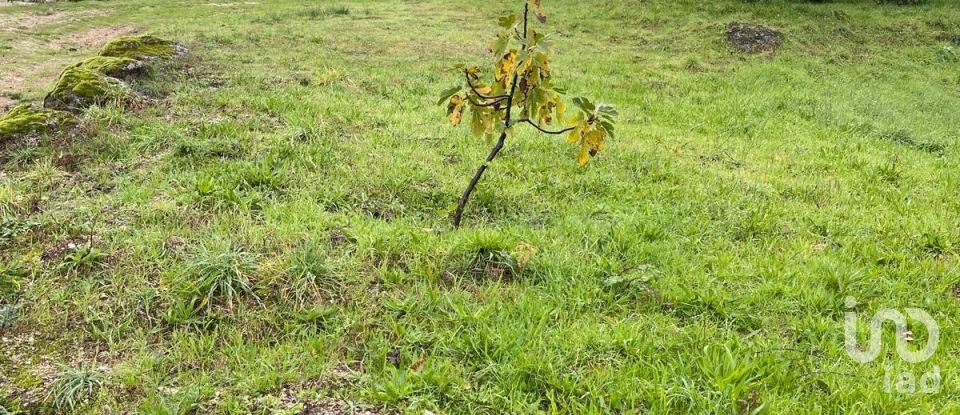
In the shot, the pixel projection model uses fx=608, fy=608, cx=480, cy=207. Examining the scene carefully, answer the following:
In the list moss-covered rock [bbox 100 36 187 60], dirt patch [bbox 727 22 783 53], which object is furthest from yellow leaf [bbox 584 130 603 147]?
dirt patch [bbox 727 22 783 53]

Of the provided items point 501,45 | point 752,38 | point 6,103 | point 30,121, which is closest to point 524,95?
point 501,45

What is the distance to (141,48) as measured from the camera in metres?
8.68

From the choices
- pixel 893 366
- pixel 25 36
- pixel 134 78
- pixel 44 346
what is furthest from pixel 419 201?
pixel 25 36

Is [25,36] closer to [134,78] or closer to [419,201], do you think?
[134,78]

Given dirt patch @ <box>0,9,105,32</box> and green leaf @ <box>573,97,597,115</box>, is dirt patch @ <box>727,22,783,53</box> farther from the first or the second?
dirt patch @ <box>0,9,105,32</box>

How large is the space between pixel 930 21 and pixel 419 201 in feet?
49.4

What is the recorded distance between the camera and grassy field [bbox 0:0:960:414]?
103 inches

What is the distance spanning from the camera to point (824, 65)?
11.5 meters

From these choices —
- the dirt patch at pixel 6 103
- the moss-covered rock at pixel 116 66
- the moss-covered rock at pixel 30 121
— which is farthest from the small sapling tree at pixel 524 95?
the dirt patch at pixel 6 103

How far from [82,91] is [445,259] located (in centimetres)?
491

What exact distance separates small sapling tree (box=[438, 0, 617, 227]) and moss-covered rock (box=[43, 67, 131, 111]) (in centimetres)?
443

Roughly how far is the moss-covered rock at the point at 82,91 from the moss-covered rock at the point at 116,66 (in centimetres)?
45

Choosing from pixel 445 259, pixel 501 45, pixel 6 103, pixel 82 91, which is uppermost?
pixel 501 45

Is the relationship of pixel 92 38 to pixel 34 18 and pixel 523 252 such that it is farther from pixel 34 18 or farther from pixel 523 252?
pixel 523 252
